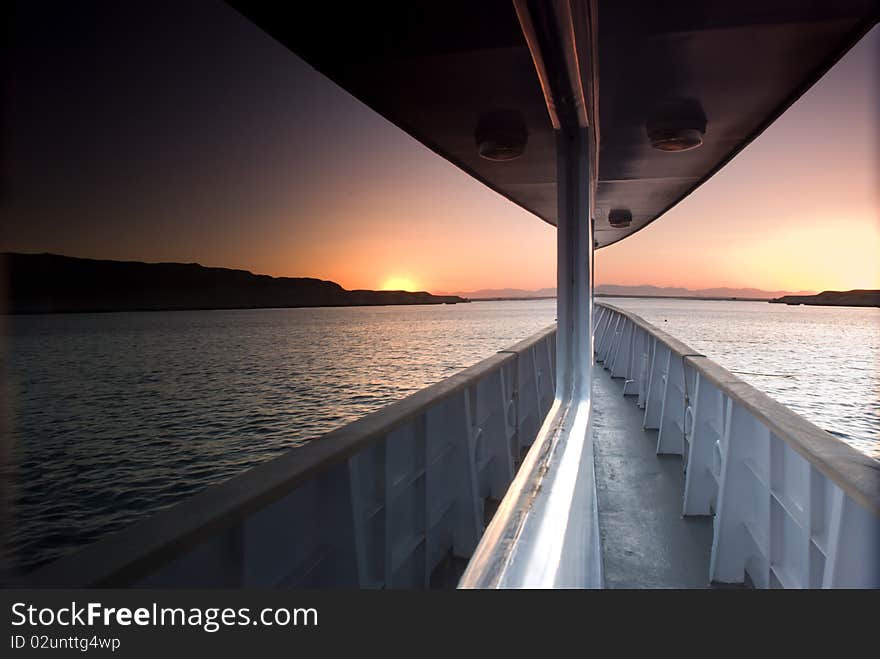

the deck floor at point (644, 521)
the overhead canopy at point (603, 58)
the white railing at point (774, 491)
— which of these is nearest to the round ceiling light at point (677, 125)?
the overhead canopy at point (603, 58)

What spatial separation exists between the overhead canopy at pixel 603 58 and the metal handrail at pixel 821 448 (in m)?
1.38

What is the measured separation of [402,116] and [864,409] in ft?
83.1

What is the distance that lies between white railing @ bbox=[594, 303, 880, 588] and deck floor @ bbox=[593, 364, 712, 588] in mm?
141

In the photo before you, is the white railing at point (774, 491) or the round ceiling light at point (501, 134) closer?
the white railing at point (774, 491)

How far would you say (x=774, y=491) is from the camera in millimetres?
2014

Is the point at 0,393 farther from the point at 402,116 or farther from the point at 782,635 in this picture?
the point at 402,116

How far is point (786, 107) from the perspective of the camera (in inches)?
125

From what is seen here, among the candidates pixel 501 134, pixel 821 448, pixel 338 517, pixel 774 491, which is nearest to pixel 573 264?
pixel 501 134

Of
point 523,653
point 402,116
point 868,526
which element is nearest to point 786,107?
point 402,116

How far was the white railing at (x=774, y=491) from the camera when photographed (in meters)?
1.30

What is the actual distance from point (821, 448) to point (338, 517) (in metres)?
1.38

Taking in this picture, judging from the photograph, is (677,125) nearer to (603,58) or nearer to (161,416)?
(603,58)

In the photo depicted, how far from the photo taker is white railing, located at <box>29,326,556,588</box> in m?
0.98

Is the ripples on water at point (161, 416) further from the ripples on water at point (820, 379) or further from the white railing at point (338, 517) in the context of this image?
the ripples on water at point (820, 379)
